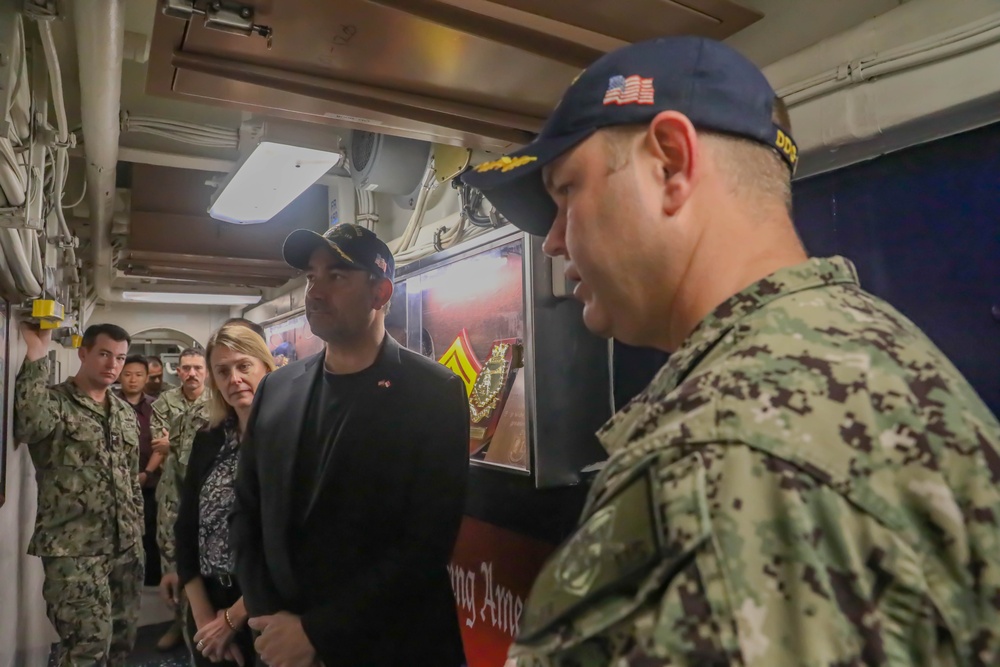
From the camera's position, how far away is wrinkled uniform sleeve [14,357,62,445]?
10.6ft

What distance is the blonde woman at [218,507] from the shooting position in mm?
1866

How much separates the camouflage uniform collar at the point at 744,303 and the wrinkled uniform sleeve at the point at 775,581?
0.14 metres

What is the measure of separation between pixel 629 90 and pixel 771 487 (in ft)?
1.53

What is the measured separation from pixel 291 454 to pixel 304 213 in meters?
3.14

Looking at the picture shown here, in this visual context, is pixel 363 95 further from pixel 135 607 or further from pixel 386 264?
pixel 135 607

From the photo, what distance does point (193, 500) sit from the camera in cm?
210

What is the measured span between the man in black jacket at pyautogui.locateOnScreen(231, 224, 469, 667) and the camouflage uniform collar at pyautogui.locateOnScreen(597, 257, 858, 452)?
38.8 inches

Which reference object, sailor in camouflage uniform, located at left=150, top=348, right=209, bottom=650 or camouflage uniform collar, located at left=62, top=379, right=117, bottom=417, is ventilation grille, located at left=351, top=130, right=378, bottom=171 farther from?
camouflage uniform collar, located at left=62, top=379, right=117, bottom=417

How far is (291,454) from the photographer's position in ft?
5.42

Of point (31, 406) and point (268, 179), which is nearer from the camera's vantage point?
point (268, 179)

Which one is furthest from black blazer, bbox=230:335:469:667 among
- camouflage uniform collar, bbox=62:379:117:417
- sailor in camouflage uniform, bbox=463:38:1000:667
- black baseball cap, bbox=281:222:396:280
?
camouflage uniform collar, bbox=62:379:117:417

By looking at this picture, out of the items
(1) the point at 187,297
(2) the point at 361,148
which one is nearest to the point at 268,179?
(2) the point at 361,148

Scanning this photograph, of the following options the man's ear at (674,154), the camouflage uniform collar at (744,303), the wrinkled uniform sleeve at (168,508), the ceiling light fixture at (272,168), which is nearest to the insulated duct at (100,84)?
the ceiling light fixture at (272,168)

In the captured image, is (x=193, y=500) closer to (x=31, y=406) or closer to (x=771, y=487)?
(x=31, y=406)
